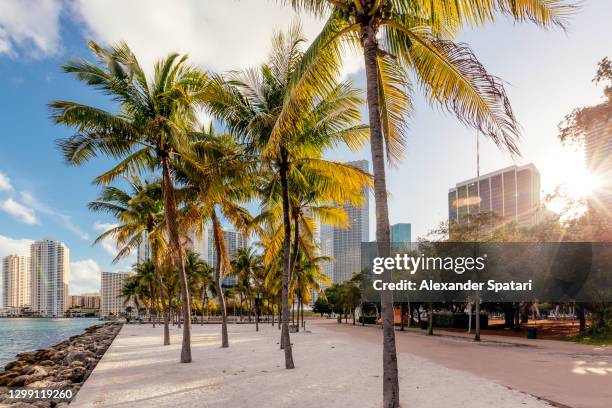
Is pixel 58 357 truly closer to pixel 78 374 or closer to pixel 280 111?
pixel 78 374

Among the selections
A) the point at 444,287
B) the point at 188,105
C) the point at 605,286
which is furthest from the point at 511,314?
the point at 188,105

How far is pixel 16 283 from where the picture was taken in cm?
17800

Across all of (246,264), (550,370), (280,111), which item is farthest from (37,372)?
(246,264)

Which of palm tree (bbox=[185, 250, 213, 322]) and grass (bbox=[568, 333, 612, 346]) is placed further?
palm tree (bbox=[185, 250, 213, 322])

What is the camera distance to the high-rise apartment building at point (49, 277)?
507 ft

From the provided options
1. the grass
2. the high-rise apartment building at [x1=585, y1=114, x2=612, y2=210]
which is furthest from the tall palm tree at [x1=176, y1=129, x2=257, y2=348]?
the grass

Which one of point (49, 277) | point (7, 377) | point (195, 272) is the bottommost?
point (49, 277)

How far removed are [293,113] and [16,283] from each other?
21547 cm

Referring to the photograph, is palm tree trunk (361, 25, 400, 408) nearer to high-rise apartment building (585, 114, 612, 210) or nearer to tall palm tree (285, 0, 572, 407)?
tall palm tree (285, 0, 572, 407)

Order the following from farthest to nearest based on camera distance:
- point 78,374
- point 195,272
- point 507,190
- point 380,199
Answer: point 507,190, point 195,272, point 78,374, point 380,199

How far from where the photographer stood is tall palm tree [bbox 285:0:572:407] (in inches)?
280

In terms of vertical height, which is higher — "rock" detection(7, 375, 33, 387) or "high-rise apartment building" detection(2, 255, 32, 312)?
"rock" detection(7, 375, 33, 387)

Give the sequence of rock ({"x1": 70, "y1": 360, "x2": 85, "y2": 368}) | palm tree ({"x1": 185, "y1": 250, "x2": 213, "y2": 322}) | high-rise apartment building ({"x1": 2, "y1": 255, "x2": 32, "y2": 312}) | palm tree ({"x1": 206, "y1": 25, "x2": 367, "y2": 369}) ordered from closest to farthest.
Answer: palm tree ({"x1": 206, "y1": 25, "x2": 367, "y2": 369})
rock ({"x1": 70, "y1": 360, "x2": 85, "y2": 368})
palm tree ({"x1": 185, "y1": 250, "x2": 213, "y2": 322})
high-rise apartment building ({"x1": 2, "y1": 255, "x2": 32, "y2": 312})

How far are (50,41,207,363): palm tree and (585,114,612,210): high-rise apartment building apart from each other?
1656cm
